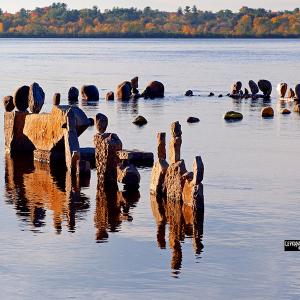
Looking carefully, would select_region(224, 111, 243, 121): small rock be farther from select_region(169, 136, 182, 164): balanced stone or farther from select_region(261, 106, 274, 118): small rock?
select_region(169, 136, 182, 164): balanced stone

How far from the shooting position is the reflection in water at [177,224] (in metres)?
27.4

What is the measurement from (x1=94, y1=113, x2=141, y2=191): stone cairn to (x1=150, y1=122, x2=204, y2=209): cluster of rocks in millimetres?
1414

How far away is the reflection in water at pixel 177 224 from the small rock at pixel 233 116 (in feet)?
96.5

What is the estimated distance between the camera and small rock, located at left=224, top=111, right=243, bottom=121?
62.6 m

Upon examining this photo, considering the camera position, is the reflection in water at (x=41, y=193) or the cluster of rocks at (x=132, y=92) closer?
the reflection in water at (x=41, y=193)

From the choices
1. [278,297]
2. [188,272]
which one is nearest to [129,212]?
[188,272]

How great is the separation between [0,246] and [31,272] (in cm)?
262

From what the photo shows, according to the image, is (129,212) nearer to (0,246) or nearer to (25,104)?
(0,246)

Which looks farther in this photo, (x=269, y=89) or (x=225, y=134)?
(x=269, y=89)

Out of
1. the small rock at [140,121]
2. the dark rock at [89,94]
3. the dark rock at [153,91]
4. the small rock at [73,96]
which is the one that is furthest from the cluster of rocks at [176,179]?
the dark rock at [153,91]

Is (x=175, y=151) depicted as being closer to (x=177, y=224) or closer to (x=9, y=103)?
(x=177, y=224)

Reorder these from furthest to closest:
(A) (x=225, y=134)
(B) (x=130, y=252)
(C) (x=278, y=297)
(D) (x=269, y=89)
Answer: (D) (x=269, y=89)
(A) (x=225, y=134)
(B) (x=130, y=252)
(C) (x=278, y=297)

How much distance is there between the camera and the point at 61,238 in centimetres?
2836

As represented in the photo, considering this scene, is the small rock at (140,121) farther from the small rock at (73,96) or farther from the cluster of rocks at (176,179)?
the cluster of rocks at (176,179)
